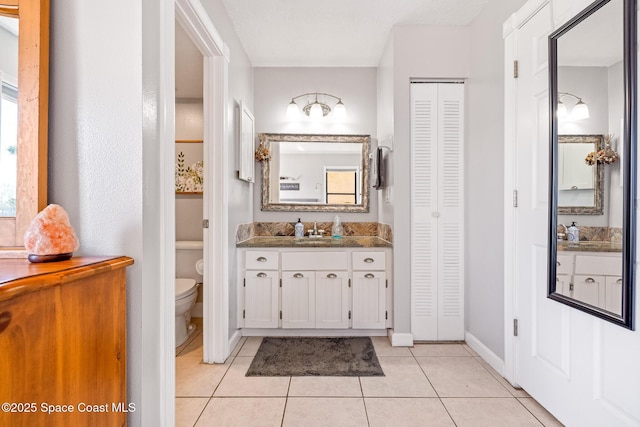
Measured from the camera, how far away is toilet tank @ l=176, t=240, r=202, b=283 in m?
2.97

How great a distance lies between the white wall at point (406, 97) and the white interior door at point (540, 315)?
24.0 inches

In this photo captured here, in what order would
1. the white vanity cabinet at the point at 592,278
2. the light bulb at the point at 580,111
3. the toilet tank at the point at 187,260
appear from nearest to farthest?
the white vanity cabinet at the point at 592,278 → the light bulb at the point at 580,111 → the toilet tank at the point at 187,260

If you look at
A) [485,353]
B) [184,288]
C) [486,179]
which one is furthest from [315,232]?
[485,353]

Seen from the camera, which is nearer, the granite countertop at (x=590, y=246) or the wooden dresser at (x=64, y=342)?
the wooden dresser at (x=64, y=342)

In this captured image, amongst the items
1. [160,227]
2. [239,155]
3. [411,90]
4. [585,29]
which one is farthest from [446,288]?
[160,227]

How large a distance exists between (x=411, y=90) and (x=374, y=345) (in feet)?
6.80

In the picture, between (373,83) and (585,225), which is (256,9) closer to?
(373,83)

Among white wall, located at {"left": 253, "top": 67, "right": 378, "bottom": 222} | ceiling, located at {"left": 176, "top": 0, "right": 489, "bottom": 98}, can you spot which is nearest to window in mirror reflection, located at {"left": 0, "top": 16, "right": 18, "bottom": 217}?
ceiling, located at {"left": 176, "top": 0, "right": 489, "bottom": 98}

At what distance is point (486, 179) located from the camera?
2229 millimetres

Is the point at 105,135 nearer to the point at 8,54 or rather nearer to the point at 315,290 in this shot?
the point at 8,54

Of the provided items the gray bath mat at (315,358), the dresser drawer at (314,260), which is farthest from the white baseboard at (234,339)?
the dresser drawer at (314,260)

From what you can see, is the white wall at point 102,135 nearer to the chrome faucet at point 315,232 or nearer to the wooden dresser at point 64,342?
the wooden dresser at point 64,342

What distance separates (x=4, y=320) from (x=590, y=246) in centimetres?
198

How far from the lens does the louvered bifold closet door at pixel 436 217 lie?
2516 mm
